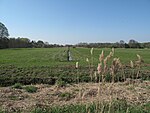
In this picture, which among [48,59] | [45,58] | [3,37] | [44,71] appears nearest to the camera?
[44,71]

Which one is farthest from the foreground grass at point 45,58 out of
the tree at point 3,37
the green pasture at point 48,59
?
the tree at point 3,37

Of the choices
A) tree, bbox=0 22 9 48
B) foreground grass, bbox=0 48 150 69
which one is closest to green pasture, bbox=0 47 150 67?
foreground grass, bbox=0 48 150 69

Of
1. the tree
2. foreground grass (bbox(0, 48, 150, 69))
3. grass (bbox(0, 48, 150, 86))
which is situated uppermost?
the tree

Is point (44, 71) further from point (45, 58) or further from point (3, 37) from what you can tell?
point (3, 37)

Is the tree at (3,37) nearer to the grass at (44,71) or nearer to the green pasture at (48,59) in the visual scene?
the green pasture at (48,59)

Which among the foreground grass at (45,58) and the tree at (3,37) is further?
the tree at (3,37)

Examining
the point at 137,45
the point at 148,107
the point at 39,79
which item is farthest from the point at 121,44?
the point at 148,107

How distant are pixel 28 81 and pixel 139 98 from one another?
347 inches

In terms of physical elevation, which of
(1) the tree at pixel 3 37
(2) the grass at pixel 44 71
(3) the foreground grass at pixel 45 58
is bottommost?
(3) the foreground grass at pixel 45 58

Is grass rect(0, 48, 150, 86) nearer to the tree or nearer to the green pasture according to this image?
the green pasture

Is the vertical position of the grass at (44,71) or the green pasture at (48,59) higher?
the grass at (44,71)

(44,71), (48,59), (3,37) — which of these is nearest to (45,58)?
(48,59)

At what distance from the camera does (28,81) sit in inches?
634

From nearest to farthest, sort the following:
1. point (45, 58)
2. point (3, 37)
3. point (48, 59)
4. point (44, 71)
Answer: point (44, 71)
point (48, 59)
point (45, 58)
point (3, 37)
